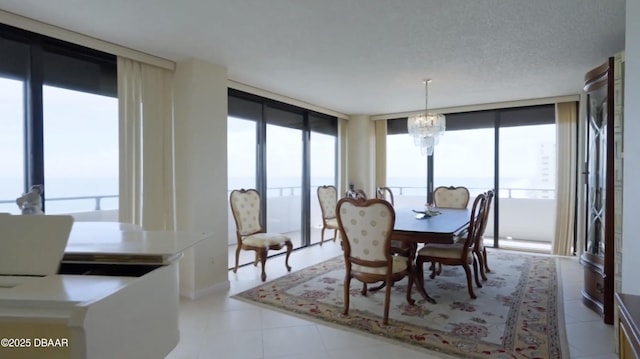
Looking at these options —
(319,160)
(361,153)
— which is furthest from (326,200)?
(361,153)

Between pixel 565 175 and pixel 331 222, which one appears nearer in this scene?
pixel 565 175

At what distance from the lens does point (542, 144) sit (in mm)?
5660

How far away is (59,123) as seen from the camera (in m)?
2.92

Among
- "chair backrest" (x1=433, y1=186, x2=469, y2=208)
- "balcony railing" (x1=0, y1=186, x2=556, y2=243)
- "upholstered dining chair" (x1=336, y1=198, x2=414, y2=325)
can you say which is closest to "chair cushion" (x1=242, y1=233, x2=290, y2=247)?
"balcony railing" (x1=0, y1=186, x2=556, y2=243)

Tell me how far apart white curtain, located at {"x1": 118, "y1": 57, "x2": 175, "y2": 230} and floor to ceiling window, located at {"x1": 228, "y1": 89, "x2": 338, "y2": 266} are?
1066mm

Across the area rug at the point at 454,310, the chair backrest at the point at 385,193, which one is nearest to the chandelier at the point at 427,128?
the chair backrest at the point at 385,193

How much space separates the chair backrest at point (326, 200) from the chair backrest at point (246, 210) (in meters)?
1.52

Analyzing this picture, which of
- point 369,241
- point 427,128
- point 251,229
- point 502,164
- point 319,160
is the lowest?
point 251,229

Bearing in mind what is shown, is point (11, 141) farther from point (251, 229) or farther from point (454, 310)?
point (454, 310)

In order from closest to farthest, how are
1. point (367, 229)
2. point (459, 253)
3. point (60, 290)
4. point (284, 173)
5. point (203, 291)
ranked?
point (60, 290) → point (367, 229) → point (459, 253) → point (203, 291) → point (284, 173)

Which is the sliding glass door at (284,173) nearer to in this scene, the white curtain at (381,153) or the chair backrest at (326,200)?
the chair backrest at (326,200)

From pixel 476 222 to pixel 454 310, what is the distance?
978mm

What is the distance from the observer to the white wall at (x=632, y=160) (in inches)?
74.8

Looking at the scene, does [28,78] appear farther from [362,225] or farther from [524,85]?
[524,85]
